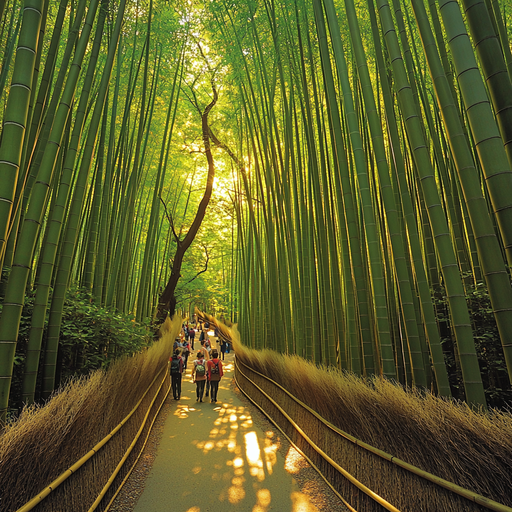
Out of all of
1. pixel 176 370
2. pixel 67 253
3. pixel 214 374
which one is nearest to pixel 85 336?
pixel 67 253

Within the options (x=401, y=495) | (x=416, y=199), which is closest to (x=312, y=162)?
(x=416, y=199)

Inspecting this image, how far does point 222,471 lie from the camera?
2.66 meters

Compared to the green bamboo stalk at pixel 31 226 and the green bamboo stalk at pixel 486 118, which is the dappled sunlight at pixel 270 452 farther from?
the green bamboo stalk at pixel 486 118

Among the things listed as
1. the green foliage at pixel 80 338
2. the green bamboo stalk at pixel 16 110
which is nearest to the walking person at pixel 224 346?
the green foliage at pixel 80 338

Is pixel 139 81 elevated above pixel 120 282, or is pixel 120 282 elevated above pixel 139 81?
pixel 139 81

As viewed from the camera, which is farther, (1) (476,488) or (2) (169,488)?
(2) (169,488)

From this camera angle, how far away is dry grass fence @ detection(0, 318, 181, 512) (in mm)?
1175

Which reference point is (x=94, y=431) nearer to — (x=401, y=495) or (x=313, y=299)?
(x=401, y=495)

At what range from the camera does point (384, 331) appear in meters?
2.18

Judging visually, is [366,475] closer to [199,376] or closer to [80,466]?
[80,466]

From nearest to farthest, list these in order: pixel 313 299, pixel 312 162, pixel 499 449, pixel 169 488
A: pixel 499 449 < pixel 169 488 < pixel 312 162 < pixel 313 299

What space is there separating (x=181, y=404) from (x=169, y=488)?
3.05 metres

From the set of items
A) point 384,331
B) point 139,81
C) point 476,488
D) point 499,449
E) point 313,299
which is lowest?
point 476,488

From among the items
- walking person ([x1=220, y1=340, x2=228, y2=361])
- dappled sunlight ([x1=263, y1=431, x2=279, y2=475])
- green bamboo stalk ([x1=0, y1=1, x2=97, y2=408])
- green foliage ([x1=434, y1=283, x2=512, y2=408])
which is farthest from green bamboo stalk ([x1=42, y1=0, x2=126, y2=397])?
walking person ([x1=220, y1=340, x2=228, y2=361])
